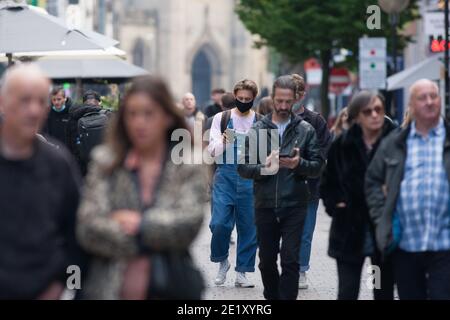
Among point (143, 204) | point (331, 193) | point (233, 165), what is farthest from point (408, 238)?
point (233, 165)

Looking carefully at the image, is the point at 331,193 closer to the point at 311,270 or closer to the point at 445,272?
the point at 445,272

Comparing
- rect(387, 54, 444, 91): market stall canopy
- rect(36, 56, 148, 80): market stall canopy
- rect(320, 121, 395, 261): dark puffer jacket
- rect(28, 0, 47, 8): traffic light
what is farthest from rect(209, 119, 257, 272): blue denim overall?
rect(387, 54, 444, 91): market stall canopy

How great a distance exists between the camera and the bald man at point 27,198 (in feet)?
19.1

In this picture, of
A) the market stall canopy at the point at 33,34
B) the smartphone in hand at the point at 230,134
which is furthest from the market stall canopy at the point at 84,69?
the smartphone in hand at the point at 230,134

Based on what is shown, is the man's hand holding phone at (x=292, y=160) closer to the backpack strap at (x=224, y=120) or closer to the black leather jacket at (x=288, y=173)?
the black leather jacket at (x=288, y=173)

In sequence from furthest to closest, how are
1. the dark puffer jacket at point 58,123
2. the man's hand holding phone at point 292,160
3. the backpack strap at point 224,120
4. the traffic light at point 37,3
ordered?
the traffic light at point 37,3
the dark puffer jacket at point 58,123
the backpack strap at point 224,120
the man's hand holding phone at point 292,160

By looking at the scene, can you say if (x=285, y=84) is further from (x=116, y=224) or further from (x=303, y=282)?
(x=116, y=224)

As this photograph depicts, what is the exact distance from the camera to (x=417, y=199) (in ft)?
25.0

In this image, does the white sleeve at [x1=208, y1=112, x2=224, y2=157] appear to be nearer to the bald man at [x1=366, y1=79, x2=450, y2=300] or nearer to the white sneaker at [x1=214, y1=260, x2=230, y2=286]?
the white sneaker at [x1=214, y1=260, x2=230, y2=286]

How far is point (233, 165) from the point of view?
501 inches

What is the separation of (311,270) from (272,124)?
403 centimetres

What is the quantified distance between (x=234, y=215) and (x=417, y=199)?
5.42 meters

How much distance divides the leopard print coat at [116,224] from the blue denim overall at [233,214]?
21.4ft

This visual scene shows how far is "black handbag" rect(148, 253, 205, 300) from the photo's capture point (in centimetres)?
591
